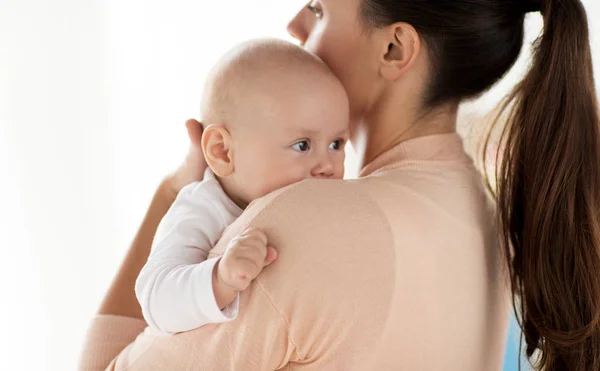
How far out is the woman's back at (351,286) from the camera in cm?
99

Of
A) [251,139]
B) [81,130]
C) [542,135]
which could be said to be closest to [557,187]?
[542,135]

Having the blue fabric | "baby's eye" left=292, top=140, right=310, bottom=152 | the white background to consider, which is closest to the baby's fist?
"baby's eye" left=292, top=140, right=310, bottom=152

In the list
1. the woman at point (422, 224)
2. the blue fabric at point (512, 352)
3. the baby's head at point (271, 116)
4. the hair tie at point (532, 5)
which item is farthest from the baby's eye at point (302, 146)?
the blue fabric at point (512, 352)

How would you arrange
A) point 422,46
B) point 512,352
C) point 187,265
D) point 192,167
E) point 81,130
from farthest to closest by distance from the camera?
1. point 81,130
2. point 512,352
3. point 192,167
4. point 422,46
5. point 187,265

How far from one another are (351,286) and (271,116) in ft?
1.05

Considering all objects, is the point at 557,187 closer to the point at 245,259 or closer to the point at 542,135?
the point at 542,135

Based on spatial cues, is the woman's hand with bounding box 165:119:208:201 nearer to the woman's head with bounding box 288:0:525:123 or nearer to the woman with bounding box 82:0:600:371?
the woman with bounding box 82:0:600:371

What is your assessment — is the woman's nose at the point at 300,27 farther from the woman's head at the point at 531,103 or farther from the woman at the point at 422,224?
the woman's head at the point at 531,103

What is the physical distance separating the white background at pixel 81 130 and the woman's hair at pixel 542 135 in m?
1.88

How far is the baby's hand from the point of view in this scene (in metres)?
0.97

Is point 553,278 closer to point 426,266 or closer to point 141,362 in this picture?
point 426,266

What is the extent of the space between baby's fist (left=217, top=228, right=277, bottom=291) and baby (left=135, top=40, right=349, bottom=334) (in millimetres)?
125

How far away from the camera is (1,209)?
124 inches

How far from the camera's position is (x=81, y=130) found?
333 centimetres
